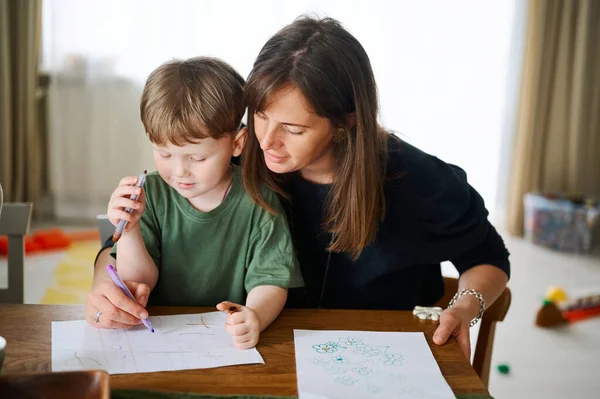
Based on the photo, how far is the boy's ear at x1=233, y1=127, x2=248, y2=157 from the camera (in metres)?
1.26

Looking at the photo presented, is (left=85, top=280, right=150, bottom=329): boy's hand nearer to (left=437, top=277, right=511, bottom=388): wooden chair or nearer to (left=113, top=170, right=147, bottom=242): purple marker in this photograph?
(left=113, top=170, right=147, bottom=242): purple marker

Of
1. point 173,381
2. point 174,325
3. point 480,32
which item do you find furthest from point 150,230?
point 480,32

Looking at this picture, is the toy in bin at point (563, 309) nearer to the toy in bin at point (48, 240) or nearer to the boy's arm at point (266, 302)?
the boy's arm at point (266, 302)

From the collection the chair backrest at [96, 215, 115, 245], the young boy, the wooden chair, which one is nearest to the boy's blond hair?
the young boy

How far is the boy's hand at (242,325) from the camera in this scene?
109 cm

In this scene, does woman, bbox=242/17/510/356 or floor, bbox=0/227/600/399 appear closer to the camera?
woman, bbox=242/17/510/356

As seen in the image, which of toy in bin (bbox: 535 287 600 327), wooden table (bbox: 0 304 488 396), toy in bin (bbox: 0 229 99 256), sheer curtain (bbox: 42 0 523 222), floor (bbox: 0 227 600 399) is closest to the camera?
wooden table (bbox: 0 304 488 396)

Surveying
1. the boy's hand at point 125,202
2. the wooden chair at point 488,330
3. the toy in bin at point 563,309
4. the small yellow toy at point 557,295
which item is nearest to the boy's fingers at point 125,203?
the boy's hand at point 125,202

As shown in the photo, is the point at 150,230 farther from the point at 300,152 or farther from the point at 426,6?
the point at 426,6

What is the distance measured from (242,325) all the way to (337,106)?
40 cm

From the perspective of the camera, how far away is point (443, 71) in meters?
3.79

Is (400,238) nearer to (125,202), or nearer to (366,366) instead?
(366,366)

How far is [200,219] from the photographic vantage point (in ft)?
4.24

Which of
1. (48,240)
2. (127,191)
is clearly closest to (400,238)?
(127,191)
